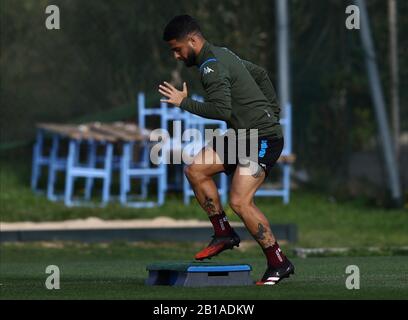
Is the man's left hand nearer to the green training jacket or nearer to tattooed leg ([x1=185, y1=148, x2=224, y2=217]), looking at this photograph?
the green training jacket

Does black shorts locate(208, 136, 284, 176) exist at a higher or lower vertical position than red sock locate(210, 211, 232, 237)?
higher

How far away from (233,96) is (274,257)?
1.30 metres

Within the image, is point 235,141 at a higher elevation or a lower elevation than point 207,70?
lower

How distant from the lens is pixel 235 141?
10430 millimetres

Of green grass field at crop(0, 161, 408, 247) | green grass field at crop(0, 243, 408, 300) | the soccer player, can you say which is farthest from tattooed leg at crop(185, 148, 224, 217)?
green grass field at crop(0, 161, 408, 247)

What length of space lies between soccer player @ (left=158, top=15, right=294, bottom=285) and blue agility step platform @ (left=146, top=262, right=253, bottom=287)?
186 mm

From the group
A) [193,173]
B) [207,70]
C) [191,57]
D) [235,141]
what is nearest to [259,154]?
[235,141]

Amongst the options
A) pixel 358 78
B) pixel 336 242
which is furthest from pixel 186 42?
pixel 358 78

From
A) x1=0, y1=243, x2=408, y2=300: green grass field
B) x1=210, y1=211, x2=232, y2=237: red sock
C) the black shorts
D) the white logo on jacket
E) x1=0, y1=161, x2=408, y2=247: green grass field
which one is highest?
the white logo on jacket

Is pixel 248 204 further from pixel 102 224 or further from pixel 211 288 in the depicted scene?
pixel 102 224

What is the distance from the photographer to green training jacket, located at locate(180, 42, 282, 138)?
10242 millimetres

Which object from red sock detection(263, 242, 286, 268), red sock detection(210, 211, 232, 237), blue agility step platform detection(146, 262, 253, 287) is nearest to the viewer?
blue agility step platform detection(146, 262, 253, 287)

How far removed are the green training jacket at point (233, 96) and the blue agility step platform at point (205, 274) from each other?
109 cm
